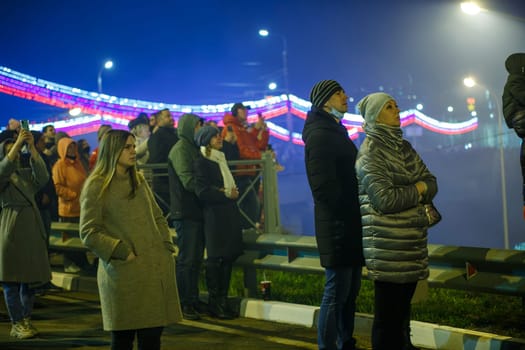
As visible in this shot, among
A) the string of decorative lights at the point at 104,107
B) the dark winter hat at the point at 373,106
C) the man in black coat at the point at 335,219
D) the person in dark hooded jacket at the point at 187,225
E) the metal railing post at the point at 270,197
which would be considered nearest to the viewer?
the dark winter hat at the point at 373,106

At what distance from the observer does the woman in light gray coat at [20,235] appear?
822cm

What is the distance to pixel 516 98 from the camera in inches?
293

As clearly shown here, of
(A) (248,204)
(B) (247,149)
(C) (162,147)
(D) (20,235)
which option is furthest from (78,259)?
(D) (20,235)

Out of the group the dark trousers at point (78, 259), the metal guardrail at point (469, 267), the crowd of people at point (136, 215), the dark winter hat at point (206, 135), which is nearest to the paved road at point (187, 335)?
the crowd of people at point (136, 215)

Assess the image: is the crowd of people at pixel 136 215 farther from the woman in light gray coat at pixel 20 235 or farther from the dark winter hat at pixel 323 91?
the dark winter hat at pixel 323 91

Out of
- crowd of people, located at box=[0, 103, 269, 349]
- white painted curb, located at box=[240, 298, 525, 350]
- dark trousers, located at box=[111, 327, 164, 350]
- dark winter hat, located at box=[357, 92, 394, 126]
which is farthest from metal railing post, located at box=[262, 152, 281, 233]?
dark trousers, located at box=[111, 327, 164, 350]

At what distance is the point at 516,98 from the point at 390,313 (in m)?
2.86

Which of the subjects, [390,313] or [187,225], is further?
[187,225]

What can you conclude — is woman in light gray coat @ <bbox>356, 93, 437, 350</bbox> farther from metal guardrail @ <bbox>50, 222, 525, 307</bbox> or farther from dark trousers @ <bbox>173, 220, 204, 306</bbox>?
dark trousers @ <bbox>173, 220, 204, 306</bbox>

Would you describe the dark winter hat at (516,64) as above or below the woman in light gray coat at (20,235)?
above

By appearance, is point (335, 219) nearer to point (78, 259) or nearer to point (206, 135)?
point (206, 135)

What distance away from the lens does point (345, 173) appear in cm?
639

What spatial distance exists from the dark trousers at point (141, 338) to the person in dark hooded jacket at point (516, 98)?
3693 millimetres

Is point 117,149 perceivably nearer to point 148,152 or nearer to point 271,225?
point 271,225
